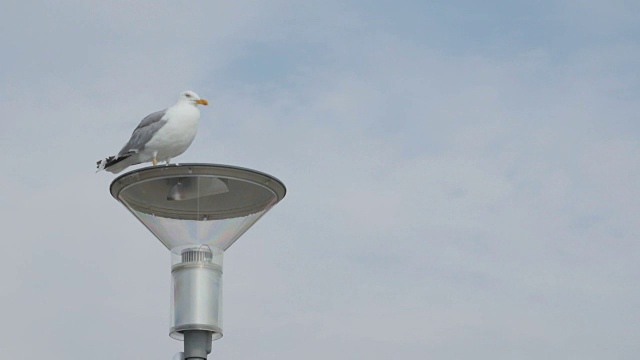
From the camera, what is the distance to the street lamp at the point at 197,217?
21.0 feet

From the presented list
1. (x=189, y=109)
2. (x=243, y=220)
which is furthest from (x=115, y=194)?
(x=189, y=109)

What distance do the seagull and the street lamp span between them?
1.05m

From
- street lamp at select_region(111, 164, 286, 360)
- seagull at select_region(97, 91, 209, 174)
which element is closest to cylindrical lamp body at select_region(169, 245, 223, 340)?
street lamp at select_region(111, 164, 286, 360)

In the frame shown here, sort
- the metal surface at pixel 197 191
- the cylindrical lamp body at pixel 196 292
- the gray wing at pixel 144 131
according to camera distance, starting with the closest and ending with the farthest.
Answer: the cylindrical lamp body at pixel 196 292, the metal surface at pixel 197 191, the gray wing at pixel 144 131

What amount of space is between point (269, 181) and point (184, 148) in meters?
1.81

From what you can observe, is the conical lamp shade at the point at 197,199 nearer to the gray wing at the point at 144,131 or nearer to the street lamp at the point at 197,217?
the street lamp at the point at 197,217

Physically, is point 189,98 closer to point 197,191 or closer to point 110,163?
point 110,163

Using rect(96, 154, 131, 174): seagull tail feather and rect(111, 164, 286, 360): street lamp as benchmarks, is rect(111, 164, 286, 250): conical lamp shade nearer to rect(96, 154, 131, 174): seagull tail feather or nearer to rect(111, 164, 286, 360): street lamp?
rect(111, 164, 286, 360): street lamp

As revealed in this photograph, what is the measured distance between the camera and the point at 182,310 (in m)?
6.38

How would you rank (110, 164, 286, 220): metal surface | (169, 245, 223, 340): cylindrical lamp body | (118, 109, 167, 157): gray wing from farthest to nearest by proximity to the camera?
(118, 109, 167, 157): gray wing < (110, 164, 286, 220): metal surface < (169, 245, 223, 340): cylindrical lamp body

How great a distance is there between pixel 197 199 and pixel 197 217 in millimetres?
218

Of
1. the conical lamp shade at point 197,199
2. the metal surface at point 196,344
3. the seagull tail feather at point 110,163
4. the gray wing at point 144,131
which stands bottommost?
the metal surface at point 196,344

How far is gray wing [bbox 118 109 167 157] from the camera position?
7.89 m

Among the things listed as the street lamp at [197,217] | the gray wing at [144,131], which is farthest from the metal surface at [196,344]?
the gray wing at [144,131]
